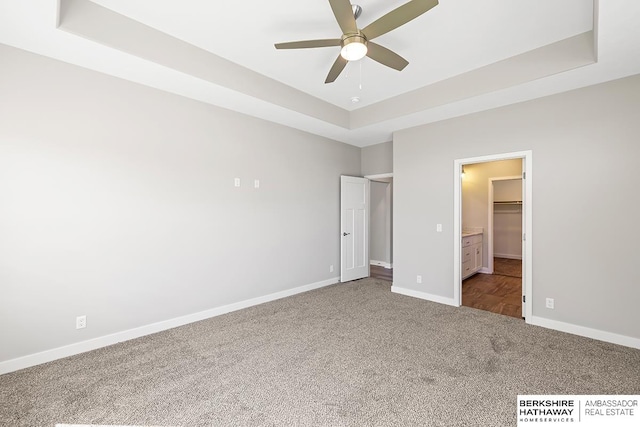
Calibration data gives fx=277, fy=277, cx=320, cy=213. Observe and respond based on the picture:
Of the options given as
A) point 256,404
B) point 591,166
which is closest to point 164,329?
point 256,404

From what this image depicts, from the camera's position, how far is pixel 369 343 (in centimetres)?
289

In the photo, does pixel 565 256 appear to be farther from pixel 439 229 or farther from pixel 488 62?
pixel 488 62

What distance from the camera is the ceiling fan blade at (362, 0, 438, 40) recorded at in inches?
69.2

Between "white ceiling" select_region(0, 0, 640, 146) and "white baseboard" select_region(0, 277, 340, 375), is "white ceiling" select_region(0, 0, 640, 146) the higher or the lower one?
the higher one

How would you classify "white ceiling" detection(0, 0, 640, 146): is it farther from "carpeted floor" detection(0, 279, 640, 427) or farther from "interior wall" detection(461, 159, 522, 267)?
"interior wall" detection(461, 159, 522, 267)

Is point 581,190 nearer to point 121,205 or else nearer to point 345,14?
point 345,14

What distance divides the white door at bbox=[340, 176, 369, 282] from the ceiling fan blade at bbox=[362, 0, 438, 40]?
10.8ft

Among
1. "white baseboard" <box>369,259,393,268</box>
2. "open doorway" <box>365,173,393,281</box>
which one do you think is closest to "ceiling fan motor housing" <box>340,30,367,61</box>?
"open doorway" <box>365,173,393,281</box>

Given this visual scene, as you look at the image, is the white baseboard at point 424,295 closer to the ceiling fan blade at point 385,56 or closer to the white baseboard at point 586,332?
the white baseboard at point 586,332

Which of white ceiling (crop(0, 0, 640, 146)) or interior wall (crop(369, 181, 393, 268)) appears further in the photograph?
interior wall (crop(369, 181, 393, 268))

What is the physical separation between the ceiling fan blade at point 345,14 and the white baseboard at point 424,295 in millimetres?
3735

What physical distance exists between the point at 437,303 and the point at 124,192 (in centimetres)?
433

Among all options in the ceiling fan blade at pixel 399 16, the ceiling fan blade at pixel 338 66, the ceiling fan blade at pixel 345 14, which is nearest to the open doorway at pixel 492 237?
the ceiling fan blade at pixel 338 66

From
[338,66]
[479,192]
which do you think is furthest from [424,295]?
[338,66]
